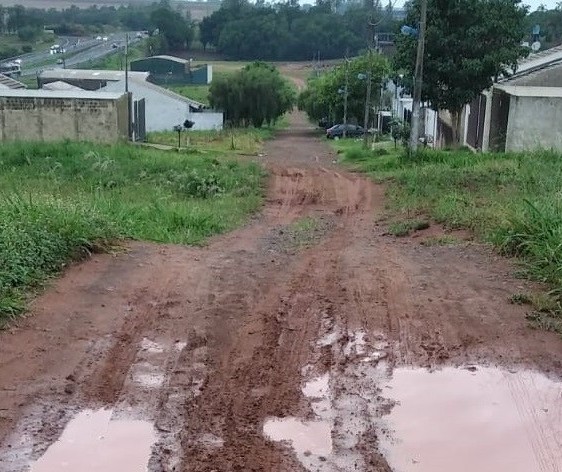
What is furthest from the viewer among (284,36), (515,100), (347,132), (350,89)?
(284,36)

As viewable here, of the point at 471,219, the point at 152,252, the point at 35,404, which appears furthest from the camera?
the point at 471,219

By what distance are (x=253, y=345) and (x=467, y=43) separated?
17.4m

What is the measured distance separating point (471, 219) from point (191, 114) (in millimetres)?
39129

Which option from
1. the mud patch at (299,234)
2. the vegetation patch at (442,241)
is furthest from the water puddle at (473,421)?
the mud patch at (299,234)

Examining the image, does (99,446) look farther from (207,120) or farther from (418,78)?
(207,120)

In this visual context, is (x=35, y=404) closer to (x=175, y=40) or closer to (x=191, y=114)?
(x=191, y=114)

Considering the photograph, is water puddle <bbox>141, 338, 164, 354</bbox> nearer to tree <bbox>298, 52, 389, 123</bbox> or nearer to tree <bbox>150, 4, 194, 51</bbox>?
tree <bbox>298, 52, 389, 123</bbox>

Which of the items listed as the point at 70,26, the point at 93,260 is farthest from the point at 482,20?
the point at 70,26

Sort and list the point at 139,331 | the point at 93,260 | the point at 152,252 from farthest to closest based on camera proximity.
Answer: the point at 152,252
the point at 93,260
the point at 139,331

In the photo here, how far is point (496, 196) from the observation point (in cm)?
1221

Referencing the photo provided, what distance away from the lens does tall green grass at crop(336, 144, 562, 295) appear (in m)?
8.35

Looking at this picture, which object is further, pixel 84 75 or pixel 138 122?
pixel 84 75

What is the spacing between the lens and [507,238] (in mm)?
8883

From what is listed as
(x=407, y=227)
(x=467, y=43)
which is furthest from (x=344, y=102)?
Answer: (x=407, y=227)
